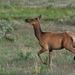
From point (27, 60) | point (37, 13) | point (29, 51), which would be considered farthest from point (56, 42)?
point (37, 13)

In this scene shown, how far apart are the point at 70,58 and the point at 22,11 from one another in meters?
15.9

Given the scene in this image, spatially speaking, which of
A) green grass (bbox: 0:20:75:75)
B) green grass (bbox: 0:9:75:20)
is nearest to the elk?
green grass (bbox: 0:20:75:75)

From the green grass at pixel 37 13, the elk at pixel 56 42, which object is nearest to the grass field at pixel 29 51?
the green grass at pixel 37 13

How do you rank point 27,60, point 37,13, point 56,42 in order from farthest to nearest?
point 37,13 < point 27,60 < point 56,42

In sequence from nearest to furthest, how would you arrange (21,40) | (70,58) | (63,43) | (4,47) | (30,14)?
(63,43)
(70,58)
(4,47)
(21,40)
(30,14)

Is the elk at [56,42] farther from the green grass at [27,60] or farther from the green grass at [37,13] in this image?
the green grass at [37,13]

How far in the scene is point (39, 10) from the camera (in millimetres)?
28828

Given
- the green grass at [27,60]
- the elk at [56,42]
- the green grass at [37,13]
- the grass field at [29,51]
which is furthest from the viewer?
the green grass at [37,13]

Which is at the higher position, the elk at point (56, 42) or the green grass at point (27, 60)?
the elk at point (56, 42)

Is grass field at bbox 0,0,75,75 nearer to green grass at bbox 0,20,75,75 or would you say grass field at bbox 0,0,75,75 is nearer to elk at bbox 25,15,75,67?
green grass at bbox 0,20,75,75

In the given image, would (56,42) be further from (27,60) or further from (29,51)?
(29,51)

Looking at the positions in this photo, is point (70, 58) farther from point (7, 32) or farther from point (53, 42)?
point (7, 32)

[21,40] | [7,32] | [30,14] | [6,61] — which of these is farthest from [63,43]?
[30,14]

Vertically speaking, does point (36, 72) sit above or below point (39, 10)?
above
